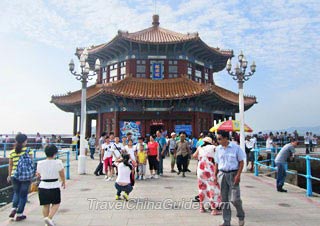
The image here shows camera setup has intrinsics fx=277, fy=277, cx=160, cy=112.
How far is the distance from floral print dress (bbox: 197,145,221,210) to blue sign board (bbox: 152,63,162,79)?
16903mm

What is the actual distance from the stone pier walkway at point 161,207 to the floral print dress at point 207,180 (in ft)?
1.06

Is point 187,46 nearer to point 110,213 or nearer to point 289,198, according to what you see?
point 289,198

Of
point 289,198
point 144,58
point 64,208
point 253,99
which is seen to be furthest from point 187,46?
point 64,208

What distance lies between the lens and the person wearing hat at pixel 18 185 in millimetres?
5621

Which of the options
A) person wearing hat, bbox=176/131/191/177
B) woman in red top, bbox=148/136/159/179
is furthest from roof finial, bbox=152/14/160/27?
woman in red top, bbox=148/136/159/179

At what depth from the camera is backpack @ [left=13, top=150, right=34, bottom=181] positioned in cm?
563

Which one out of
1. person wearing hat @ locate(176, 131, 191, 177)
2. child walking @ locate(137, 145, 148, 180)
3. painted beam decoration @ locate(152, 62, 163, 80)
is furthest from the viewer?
painted beam decoration @ locate(152, 62, 163, 80)

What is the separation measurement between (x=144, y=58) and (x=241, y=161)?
18.9m

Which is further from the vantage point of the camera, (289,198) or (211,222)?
(289,198)

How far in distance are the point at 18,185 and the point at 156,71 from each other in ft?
59.2

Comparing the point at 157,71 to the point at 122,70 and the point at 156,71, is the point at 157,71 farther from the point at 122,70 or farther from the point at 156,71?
the point at 122,70

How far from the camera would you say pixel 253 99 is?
26.3 meters

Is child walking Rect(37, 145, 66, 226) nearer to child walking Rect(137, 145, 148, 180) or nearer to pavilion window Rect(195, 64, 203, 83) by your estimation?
child walking Rect(137, 145, 148, 180)

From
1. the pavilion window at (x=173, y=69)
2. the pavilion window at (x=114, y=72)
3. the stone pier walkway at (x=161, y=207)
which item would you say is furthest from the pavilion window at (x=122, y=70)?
the stone pier walkway at (x=161, y=207)
